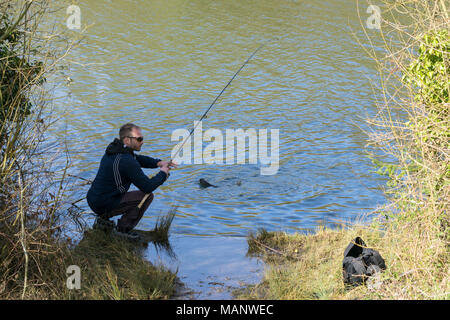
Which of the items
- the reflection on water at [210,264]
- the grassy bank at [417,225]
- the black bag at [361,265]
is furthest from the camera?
the reflection on water at [210,264]

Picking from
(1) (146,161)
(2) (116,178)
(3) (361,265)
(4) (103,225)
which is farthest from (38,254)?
(3) (361,265)

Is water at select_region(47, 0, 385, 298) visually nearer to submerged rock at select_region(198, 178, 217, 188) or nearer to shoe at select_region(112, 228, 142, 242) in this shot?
submerged rock at select_region(198, 178, 217, 188)

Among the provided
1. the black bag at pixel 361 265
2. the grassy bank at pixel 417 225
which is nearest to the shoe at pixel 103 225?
the grassy bank at pixel 417 225

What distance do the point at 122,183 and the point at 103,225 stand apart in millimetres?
442

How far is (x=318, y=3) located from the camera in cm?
2238

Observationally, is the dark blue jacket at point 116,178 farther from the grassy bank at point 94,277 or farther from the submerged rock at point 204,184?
the submerged rock at point 204,184

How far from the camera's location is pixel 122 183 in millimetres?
6301

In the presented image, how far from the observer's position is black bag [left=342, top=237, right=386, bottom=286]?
5.20 metres

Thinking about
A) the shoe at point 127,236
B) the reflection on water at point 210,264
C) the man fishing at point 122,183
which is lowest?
the reflection on water at point 210,264

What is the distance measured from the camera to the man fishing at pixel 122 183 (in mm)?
6168

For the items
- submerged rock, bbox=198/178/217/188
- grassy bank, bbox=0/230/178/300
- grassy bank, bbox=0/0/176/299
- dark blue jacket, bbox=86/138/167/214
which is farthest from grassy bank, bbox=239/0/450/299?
submerged rock, bbox=198/178/217/188

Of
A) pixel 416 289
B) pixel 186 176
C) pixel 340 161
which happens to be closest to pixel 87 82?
pixel 186 176

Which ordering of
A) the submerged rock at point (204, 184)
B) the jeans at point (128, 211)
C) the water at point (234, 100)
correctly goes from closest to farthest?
the jeans at point (128, 211) < the water at point (234, 100) < the submerged rock at point (204, 184)

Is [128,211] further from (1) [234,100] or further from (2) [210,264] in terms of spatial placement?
(1) [234,100]
